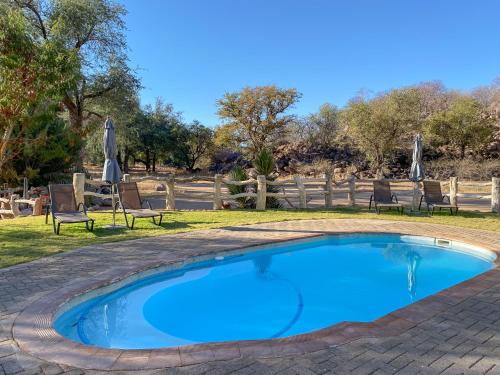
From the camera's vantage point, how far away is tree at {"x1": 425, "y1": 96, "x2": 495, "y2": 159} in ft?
95.9

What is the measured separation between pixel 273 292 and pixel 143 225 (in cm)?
460

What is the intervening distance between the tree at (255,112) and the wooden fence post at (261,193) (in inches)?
886

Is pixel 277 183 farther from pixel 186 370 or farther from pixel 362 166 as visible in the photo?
pixel 362 166

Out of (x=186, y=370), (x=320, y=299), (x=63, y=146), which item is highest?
(x=63, y=146)

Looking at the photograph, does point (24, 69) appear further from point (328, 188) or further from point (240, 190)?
point (328, 188)

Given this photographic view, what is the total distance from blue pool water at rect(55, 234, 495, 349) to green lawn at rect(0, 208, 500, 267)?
2.17m

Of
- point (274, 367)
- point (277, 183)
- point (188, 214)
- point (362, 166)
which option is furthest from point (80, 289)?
point (362, 166)

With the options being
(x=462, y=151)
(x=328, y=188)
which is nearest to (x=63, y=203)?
(x=328, y=188)

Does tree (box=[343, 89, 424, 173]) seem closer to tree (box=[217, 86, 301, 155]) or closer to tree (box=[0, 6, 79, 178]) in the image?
tree (box=[217, 86, 301, 155])

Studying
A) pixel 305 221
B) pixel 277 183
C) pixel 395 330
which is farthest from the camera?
pixel 277 183

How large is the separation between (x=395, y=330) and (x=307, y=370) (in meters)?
1.15

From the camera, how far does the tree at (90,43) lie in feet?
57.3

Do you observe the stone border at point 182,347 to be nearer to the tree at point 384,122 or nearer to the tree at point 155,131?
the tree at point 384,122

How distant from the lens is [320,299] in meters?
5.27
